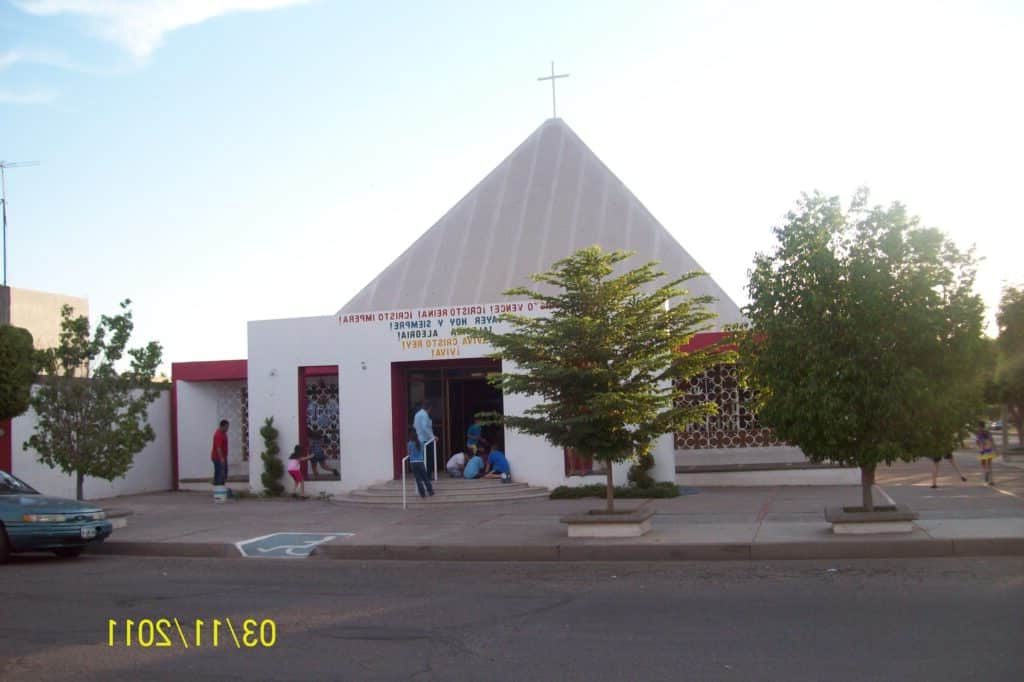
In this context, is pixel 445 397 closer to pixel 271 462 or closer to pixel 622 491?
pixel 271 462

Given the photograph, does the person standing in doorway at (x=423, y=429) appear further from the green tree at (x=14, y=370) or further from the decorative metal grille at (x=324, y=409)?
the green tree at (x=14, y=370)

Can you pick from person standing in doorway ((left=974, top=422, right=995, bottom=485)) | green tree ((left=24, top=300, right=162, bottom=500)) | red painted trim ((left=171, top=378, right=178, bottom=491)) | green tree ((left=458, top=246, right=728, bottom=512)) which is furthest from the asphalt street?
red painted trim ((left=171, top=378, right=178, bottom=491))

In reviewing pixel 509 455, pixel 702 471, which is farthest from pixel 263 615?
pixel 702 471

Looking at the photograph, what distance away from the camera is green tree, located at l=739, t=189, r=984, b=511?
1212 cm

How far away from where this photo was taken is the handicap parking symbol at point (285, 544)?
13758 millimetres

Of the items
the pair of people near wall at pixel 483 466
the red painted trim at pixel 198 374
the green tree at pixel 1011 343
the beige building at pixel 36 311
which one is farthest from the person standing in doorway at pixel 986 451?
the beige building at pixel 36 311

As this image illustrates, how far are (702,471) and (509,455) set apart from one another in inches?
173

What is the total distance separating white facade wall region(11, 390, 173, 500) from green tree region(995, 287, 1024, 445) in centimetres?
2456

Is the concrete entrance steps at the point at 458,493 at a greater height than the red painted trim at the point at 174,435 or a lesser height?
lesser

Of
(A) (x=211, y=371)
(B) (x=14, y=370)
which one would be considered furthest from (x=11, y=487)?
(A) (x=211, y=371)

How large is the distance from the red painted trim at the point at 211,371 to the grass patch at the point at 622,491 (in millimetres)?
9485

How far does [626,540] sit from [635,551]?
0.64 meters

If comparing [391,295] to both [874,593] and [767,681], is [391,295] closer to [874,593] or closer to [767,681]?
[874,593]

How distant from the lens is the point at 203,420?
25.4 m
